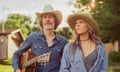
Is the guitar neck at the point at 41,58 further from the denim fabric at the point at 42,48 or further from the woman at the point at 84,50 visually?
the woman at the point at 84,50

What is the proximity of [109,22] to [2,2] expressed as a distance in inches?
279

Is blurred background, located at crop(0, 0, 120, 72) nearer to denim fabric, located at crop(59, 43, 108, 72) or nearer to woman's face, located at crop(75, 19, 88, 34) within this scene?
woman's face, located at crop(75, 19, 88, 34)

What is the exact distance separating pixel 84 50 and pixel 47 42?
1.50ft

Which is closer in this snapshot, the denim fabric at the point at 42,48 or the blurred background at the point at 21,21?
the denim fabric at the point at 42,48

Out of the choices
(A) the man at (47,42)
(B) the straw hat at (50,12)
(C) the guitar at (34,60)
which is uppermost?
(B) the straw hat at (50,12)

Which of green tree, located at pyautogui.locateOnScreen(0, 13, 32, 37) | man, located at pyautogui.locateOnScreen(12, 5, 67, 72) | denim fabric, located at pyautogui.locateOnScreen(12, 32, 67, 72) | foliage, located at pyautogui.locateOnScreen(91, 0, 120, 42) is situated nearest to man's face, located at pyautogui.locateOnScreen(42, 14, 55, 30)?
man, located at pyautogui.locateOnScreen(12, 5, 67, 72)

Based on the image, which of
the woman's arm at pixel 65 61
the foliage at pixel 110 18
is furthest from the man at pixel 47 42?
the foliage at pixel 110 18

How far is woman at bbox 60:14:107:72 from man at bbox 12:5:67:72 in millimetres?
142

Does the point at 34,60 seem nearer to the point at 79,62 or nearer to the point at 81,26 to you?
the point at 79,62

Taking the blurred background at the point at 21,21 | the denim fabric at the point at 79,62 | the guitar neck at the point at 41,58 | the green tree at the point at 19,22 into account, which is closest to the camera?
the denim fabric at the point at 79,62

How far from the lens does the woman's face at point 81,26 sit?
12.5ft

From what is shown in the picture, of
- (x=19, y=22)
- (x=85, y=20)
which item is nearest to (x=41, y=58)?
(x=85, y=20)

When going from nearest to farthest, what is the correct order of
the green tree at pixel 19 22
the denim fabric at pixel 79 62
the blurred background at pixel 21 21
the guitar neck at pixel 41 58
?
the denim fabric at pixel 79 62, the guitar neck at pixel 41 58, the blurred background at pixel 21 21, the green tree at pixel 19 22

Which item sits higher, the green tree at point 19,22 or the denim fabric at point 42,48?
the green tree at point 19,22
